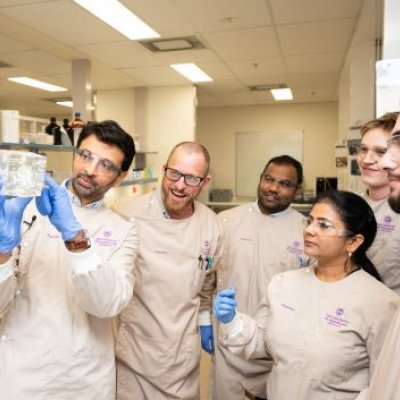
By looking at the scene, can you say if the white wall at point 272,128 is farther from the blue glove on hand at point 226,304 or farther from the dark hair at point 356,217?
the blue glove on hand at point 226,304

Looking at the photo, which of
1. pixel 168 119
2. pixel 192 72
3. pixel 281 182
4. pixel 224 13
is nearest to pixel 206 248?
pixel 281 182

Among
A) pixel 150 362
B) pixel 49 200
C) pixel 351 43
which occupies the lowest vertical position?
pixel 150 362

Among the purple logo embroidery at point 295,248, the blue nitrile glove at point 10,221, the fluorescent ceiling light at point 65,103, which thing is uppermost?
the fluorescent ceiling light at point 65,103

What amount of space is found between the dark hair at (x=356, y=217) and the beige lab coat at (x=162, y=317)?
0.65 metres

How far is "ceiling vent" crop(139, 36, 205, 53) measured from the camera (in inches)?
142

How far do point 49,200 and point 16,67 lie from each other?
4222 mm

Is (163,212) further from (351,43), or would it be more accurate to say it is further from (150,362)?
(351,43)

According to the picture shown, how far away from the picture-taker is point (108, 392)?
136 centimetres

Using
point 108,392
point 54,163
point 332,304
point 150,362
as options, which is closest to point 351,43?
point 332,304

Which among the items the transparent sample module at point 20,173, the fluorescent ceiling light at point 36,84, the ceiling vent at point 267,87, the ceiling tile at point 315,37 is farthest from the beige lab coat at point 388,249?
the fluorescent ceiling light at point 36,84

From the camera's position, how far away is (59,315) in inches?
49.6

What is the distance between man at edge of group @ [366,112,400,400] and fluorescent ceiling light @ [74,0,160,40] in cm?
248

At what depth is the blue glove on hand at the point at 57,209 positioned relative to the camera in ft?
3.61

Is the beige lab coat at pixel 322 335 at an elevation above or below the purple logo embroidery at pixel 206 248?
below
